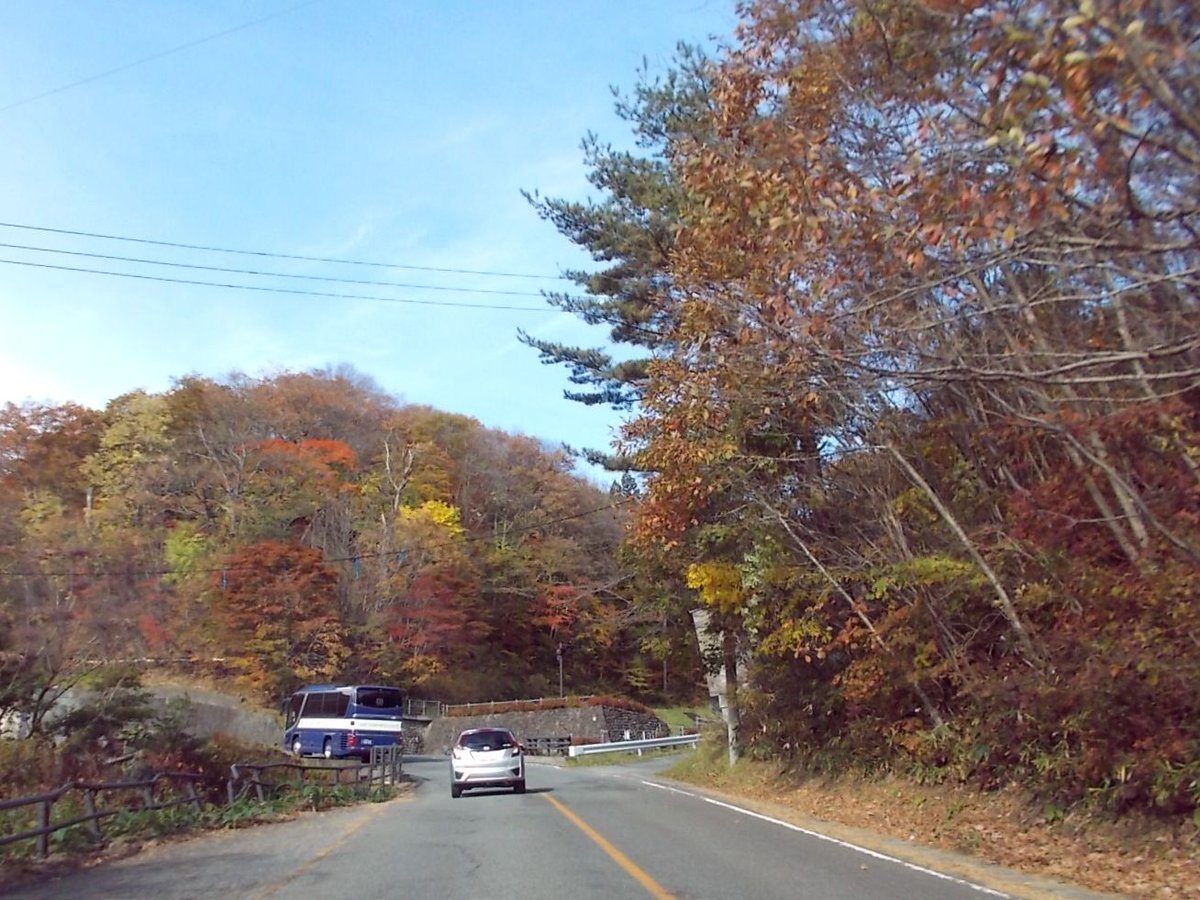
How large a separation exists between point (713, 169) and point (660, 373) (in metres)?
6.07

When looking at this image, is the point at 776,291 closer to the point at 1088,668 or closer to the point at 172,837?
the point at 1088,668

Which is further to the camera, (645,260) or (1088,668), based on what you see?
(645,260)

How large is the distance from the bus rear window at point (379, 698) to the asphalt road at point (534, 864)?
61.0ft

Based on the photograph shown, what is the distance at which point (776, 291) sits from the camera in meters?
9.83

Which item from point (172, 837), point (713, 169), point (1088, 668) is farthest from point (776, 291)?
point (172, 837)

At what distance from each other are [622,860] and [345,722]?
2651 centimetres

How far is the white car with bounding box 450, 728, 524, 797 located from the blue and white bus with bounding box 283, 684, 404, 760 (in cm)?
1335

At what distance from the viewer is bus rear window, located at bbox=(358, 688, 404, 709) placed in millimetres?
35938

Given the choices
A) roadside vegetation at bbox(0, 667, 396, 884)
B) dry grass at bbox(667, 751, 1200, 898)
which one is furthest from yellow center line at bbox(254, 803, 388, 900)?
dry grass at bbox(667, 751, 1200, 898)

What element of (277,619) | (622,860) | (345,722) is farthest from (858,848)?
(277,619)

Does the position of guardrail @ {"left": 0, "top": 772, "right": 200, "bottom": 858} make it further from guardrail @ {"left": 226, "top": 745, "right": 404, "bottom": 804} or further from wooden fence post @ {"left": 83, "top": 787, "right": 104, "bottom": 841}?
guardrail @ {"left": 226, "top": 745, "right": 404, "bottom": 804}

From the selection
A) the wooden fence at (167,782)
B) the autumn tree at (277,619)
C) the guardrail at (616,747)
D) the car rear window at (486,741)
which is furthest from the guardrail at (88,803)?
the autumn tree at (277,619)

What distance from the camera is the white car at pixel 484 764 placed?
2244cm

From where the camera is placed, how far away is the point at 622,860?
11.2 meters
